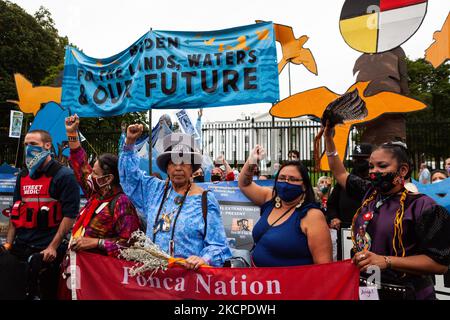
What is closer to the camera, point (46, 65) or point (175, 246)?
point (175, 246)

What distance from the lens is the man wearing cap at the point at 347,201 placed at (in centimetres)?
396

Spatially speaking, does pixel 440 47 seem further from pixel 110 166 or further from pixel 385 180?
pixel 110 166

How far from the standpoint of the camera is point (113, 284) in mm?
2979

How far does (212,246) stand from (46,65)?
26184mm

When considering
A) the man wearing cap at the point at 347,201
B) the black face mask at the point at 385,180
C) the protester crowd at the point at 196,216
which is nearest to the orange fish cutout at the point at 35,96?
the protester crowd at the point at 196,216

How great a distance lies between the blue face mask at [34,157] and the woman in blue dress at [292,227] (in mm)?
2149

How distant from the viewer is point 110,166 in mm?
3365

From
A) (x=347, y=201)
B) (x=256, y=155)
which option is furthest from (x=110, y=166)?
(x=347, y=201)

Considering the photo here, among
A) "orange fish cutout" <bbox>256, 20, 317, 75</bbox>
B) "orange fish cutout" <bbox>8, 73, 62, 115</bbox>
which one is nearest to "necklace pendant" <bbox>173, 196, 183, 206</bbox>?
"orange fish cutout" <bbox>256, 20, 317, 75</bbox>

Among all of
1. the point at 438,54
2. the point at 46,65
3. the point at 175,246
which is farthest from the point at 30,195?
the point at 46,65

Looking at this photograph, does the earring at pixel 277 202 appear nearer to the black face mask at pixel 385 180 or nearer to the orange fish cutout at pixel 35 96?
the black face mask at pixel 385 180
